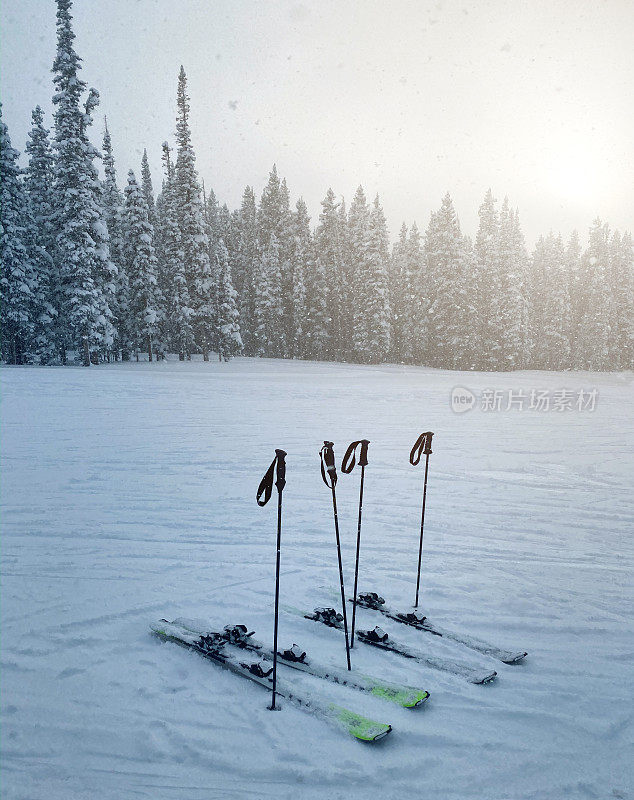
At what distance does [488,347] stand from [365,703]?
47.7 meters

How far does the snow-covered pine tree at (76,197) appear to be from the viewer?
1182 inches

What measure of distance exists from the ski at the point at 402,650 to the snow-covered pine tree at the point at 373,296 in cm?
4598

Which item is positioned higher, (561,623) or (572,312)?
(572,312)

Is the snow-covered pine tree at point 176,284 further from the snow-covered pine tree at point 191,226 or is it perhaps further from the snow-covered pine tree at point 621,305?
the snow-covered pine tree at point 621,305

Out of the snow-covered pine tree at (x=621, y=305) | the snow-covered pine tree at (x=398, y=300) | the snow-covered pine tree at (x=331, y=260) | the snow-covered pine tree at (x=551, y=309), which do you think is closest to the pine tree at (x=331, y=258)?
the snow-covered pine tree at (x=331, y=260)

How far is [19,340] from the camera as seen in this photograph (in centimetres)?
3750

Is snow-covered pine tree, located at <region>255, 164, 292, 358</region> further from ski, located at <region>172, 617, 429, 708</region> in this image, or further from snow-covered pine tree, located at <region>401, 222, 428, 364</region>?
ski, located at <region>172, 617, 429, 708</region>

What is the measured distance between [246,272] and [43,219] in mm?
27589

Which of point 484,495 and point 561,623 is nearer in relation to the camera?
point 561,623

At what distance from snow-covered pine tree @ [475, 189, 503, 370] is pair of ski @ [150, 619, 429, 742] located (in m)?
46.7

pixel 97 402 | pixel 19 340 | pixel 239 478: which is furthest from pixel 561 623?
pixel 19 340

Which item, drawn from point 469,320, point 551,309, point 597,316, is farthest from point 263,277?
point 597,316

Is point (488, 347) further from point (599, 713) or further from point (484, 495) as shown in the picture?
point (599, 713)

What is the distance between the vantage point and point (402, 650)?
4445 mm
